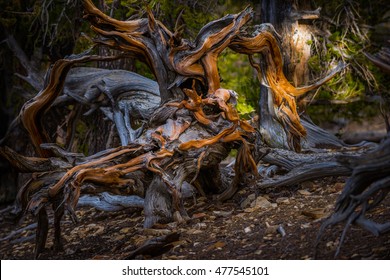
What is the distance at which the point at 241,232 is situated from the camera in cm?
574

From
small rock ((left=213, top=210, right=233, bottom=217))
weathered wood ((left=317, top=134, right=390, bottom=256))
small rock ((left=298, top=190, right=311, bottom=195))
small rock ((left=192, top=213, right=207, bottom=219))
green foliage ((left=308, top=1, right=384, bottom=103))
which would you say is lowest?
small rock ((left=192, top=213, right=207, bottom=219))

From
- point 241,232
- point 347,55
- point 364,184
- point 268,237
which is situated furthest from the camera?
point 347,55

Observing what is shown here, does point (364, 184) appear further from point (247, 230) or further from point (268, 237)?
point (247, 230)

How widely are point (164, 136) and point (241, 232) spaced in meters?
1.23

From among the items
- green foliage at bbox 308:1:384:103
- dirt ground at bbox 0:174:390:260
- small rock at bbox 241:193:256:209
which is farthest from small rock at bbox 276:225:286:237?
green foliage at bbox 308:1:384:103

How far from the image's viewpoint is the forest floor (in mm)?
4988

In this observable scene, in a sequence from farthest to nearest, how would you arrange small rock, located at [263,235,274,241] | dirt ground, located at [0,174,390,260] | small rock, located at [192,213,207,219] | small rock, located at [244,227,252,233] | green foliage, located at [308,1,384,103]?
green foliage, located at [308,1,384,103] < small rock, located at [192,213,207,219] < small rock, located at [244,227,252,233] < small rock, located at [263,235,274,241] < dirt ground, located at [0,174,390,260]

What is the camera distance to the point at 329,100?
882 centimetres

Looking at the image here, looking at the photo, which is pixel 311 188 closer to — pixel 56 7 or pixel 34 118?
pixel 34 118

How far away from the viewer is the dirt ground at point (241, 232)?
4.99m

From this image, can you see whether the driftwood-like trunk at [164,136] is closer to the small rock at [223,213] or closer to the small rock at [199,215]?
the small rock at [199,215]

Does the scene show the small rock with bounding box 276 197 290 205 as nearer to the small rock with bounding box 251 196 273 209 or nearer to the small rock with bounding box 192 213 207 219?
the small rock with bounding box 251 196 273 209

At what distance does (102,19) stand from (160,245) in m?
2.31

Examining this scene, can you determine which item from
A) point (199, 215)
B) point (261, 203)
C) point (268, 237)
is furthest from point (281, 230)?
point (199, 215)
